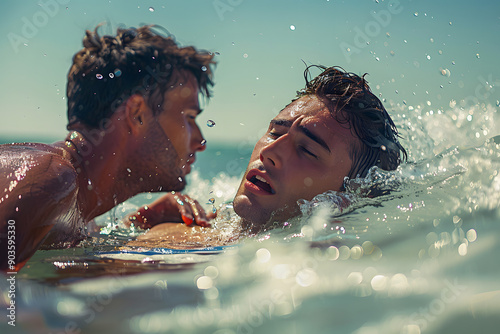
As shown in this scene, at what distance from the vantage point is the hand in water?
115 inches

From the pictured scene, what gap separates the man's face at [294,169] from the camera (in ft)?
6.66

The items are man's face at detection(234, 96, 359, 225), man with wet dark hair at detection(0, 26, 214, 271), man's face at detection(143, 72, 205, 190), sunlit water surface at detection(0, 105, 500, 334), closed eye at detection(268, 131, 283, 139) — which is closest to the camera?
sunlit water surface at detection(0, 105, 500, 334)

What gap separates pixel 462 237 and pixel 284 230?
658 mm

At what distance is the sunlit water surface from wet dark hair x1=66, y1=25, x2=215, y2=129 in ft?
3.01

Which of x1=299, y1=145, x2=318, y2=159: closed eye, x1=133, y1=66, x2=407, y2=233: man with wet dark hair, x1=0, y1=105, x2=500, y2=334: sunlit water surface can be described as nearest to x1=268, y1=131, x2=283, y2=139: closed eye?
x1=133, y1=66, x2=407, y2=233: man with wet dark hair

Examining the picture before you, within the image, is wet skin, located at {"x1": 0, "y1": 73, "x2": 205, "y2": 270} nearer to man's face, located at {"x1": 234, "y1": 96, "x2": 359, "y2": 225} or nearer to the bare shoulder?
the bare shoulder

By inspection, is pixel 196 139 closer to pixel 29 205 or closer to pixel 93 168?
pixel 93 168

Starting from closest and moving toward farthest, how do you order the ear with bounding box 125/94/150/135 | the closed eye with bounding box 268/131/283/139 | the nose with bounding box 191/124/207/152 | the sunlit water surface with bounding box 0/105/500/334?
the sunlit water surface with bounding box 0/105/500/334, the closed eye with bounding box 268/131/283/139, the ear with bounding box 125/94/150/135, the nose with bounding box 191/124/207/152

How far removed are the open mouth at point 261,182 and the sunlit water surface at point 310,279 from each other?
0.70 ft

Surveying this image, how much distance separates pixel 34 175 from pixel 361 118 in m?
1.50

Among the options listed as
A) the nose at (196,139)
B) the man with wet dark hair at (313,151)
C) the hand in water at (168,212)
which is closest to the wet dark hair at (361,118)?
the man with wet dark hair at (313,151)

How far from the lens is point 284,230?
1.84m

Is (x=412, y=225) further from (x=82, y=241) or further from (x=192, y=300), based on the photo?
(x=82, y=241)

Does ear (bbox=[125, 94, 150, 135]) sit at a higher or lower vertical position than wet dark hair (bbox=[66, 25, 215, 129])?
A: lower
